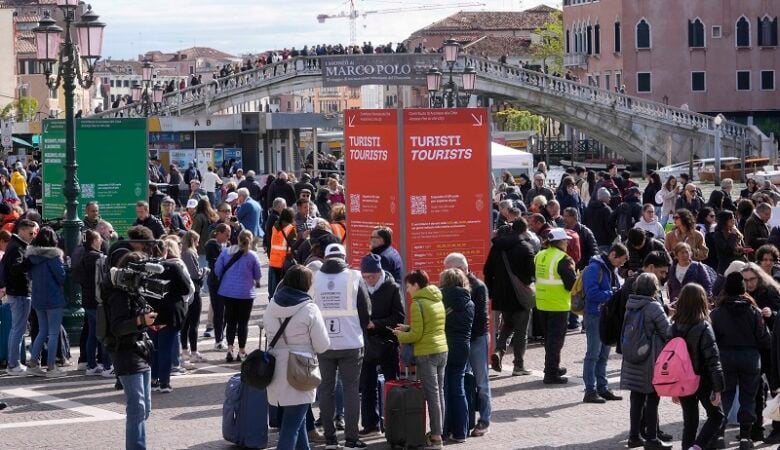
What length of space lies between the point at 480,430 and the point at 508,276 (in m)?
2.79

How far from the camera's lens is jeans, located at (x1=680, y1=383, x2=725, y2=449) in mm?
11188

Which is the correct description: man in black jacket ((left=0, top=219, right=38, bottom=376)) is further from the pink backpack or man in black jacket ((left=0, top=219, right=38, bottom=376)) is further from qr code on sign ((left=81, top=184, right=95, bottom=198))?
the pink backpack

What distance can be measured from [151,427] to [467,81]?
24758 mm

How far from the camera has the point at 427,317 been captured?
11773mm

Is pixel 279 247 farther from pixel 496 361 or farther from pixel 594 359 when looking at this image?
pixel 594 359

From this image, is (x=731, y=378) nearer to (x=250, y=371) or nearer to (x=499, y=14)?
(x=250, y=371)

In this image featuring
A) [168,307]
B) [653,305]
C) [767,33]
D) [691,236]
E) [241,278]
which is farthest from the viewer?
[767,33]

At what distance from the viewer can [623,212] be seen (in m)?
22.8

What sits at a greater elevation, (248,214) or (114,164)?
(114,164)

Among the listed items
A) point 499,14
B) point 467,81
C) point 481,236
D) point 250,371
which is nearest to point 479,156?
point 481,236

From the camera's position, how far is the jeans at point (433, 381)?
11.9 meters

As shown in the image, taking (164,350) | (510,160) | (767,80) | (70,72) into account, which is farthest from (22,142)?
(767,80)

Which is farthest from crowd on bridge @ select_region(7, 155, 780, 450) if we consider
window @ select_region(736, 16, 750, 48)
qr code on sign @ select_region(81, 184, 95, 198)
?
window @ select_region(736, 16, 750, 48)

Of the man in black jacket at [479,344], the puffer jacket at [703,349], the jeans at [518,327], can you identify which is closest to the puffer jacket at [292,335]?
the man in black jacket at [479,344]
